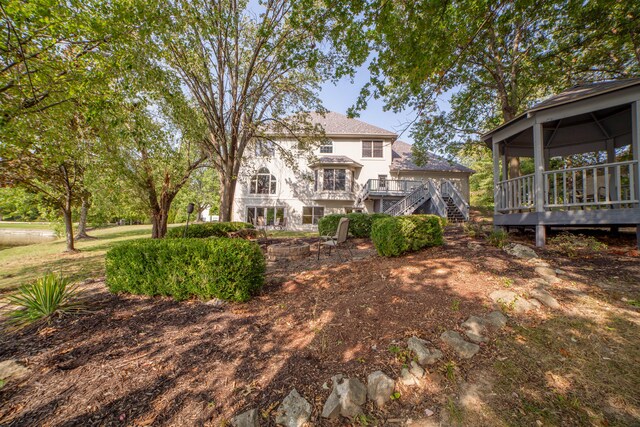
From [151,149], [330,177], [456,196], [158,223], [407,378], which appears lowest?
[407,378]

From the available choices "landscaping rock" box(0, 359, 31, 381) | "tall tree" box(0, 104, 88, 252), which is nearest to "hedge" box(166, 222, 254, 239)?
"tall tree" box(0, 104, 88, 252)

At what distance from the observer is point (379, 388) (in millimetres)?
2129

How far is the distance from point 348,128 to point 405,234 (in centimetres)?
1749

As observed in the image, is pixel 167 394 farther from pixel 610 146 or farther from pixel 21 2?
pixel 610 146

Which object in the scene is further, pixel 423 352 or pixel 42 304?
pixel 42 304

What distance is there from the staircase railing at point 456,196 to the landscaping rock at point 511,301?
12344 mm

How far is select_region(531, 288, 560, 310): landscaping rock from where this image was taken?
2984mm

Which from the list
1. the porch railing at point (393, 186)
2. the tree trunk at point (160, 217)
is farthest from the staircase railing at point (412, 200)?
the tree trunk at point (160, 217)

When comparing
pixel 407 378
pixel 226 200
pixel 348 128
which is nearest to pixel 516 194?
pixel 407 378

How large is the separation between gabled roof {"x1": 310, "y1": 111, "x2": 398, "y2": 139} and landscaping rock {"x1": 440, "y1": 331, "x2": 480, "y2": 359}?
60.8 feet

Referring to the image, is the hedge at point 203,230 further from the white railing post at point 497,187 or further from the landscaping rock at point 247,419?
the white railing post at point 497,187

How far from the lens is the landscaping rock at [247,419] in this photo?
1.92m

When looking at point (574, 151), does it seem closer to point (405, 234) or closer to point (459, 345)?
point (405, 234)

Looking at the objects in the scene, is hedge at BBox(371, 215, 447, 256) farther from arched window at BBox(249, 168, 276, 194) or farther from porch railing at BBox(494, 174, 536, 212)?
arched window at BBox(249, 168, 276, 194)
